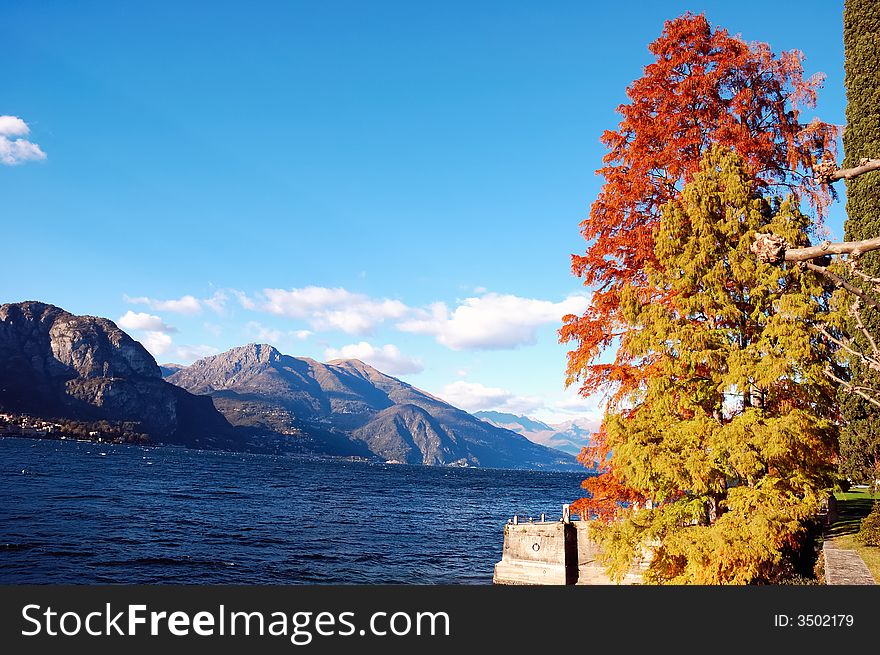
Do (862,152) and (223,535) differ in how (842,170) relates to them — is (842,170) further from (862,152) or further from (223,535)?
(223,535)

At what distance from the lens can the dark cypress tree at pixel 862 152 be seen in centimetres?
2017

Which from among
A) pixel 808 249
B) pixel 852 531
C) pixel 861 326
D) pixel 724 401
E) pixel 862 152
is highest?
pixel 862 152

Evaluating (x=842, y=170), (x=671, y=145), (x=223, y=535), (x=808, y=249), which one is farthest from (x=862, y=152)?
(x=223, y=535)

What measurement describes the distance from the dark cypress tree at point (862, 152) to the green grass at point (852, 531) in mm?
2075

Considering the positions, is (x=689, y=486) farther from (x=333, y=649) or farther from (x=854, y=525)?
(x=854, y=525)

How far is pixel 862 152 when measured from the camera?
20.3 meters

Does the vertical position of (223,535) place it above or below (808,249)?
below

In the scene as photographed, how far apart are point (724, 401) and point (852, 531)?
16.2m

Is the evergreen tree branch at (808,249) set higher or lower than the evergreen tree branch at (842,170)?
lower

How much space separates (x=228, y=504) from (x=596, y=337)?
6912 cm

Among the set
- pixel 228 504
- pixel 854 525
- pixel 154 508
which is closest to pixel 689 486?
pixel 854 525

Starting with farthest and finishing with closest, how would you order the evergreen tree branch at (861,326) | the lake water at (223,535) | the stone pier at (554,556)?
the lake water at (223,535)
the stone pier at (554,556)
the evergreen tree branch at (861,326)

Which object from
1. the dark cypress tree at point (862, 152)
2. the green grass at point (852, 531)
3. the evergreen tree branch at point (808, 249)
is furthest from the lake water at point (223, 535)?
the evergreen tree branch at point (808, 249)

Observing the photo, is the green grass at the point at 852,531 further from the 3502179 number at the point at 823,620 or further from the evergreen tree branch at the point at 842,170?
the evergreen tree branch at the point at 842,170
